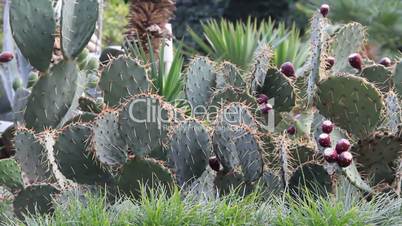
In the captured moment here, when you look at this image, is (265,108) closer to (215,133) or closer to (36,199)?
(215,133)

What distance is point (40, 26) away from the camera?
13.7 feet

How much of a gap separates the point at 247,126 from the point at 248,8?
40.2 ft

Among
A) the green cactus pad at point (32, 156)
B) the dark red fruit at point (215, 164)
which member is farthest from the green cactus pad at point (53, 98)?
the dark red fruit at point (215, 164)

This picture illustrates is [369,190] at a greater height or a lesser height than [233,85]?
lesser

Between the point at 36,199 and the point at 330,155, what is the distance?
1.18 metres

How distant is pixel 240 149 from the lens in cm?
330

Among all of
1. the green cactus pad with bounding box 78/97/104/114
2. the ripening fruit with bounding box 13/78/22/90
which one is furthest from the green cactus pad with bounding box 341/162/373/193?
the ripening fruit with bounding box 13/78/22/90

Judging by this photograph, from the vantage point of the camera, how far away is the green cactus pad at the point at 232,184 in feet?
10.9

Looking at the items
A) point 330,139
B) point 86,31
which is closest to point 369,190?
point 330,139

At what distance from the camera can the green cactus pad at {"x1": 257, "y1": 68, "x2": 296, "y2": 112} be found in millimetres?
3889

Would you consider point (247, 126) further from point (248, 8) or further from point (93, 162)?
point (248, 8)

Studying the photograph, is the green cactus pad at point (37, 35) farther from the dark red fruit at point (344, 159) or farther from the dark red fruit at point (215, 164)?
the dark red fruit at point (344, 159)

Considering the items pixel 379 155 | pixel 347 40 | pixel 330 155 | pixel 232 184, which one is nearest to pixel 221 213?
pixel 232 184

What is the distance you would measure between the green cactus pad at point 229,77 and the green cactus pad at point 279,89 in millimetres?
108
